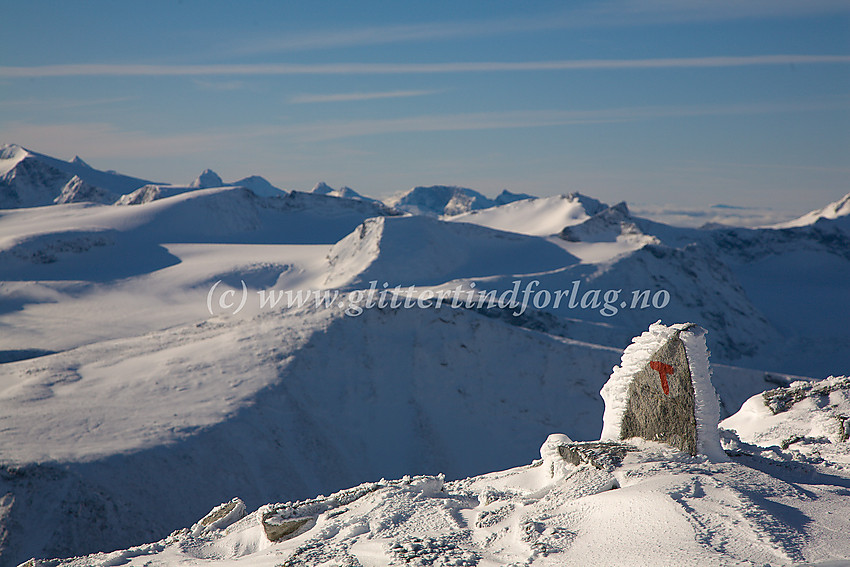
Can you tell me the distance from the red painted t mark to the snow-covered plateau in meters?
0.66

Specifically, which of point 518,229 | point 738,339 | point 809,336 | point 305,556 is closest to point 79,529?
point 305,556

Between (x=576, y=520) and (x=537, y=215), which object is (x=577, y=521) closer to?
(x=576, y=520)

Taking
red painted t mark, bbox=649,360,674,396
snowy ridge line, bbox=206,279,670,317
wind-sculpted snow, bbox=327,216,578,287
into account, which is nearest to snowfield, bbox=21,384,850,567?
red painted t mark, bbox=649,360,674,396

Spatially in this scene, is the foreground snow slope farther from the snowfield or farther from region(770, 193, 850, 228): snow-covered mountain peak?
region(770, 193, 850, 228): snow-covered mountain peak

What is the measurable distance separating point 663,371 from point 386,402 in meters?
16.9

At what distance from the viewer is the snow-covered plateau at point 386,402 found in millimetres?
8484

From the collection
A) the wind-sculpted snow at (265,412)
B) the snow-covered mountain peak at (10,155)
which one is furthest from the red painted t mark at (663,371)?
the snow-covered mountain peak at (10,155)

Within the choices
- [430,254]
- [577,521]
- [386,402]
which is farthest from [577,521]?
[430,254]

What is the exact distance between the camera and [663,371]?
10.5 metres

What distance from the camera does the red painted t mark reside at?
1038cm

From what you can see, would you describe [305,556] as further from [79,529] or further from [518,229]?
[518,229]

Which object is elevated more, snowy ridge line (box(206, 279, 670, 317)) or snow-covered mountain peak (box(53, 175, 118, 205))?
snow-covered mountain peak (box(53, 175, 118, 205))

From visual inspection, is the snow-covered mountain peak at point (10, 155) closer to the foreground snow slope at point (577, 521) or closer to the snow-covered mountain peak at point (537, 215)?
the snow-covered mountain peak at point (537, 215)

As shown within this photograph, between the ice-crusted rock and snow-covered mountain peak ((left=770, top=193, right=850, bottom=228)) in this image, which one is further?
snow-covered mountain peak ((left=770, top=193, right=850, bottom=228))
